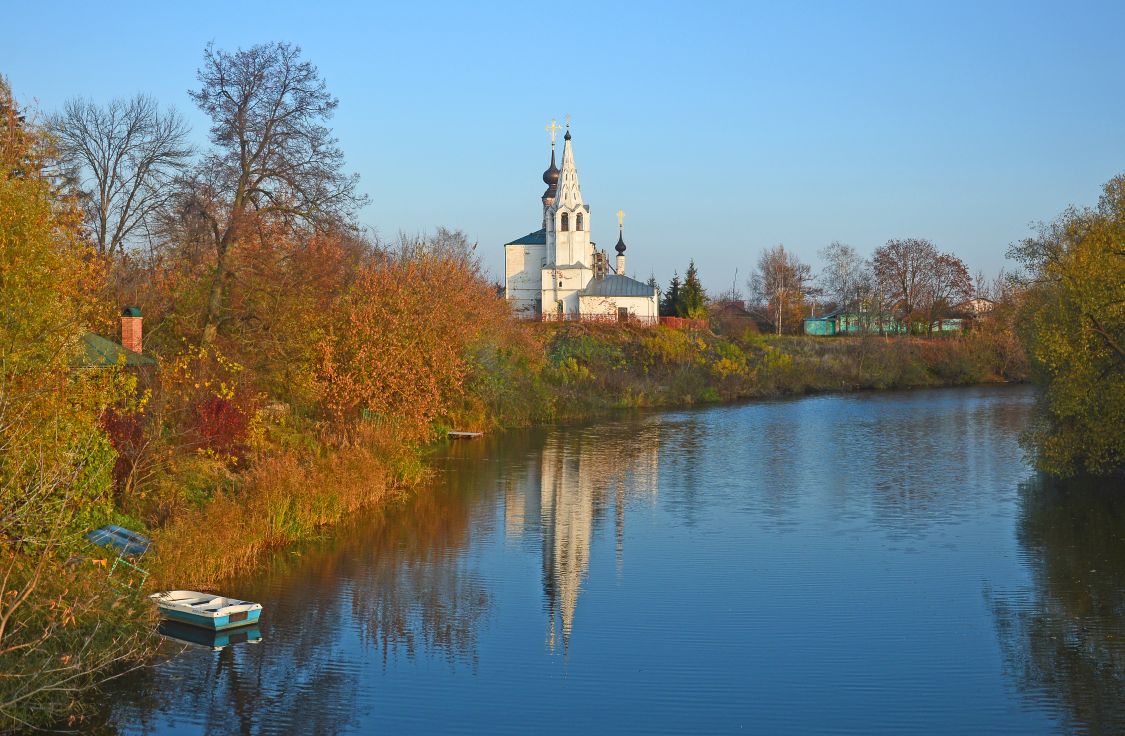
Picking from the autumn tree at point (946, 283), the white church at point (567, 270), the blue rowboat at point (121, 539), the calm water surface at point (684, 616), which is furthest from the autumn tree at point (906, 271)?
the blue rowboat at point (121, 539)

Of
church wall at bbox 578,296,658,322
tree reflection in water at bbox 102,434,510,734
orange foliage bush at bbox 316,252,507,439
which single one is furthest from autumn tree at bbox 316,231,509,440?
church wall at bbox 578,296,658,322

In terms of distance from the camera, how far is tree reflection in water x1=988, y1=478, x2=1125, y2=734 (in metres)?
12.8

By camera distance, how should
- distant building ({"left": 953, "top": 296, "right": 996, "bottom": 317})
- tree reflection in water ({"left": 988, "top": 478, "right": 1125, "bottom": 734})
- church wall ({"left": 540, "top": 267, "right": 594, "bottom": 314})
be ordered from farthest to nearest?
distant building ({"left": 953, "top": 296, "right": 996, "bottom": 317})
church wall ({"left": 540, "top": 267, "right": 594, "bottom": 314})
tree reflection in water ({"left": 988, "top": 478, "right": 1125, "bottom": 734})

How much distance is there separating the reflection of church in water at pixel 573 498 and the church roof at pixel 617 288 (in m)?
36.0

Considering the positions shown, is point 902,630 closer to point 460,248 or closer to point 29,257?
point 29,257

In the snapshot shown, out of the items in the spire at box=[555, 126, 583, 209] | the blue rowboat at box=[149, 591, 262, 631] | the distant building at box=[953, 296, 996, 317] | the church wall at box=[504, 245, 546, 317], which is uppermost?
the spire at box=[555, 126, 583, 209]

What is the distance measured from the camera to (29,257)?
1440 cm

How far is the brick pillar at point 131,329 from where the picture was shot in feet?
80.7

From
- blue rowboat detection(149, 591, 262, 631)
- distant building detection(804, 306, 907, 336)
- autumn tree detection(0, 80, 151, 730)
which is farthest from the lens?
distant building detection(804, 306, 907, 336)

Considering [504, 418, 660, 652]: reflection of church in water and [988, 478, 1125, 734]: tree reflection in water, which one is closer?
[988, 478, 1125, 734]: tree reflection in water

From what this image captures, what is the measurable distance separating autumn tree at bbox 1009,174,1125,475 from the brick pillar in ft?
68.0

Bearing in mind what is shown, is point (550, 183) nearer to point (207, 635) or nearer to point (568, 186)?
point (568, 186)

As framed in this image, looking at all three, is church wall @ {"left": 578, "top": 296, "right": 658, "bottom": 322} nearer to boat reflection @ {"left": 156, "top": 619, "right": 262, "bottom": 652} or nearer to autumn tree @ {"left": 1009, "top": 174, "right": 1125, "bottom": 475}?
autumn tree @ {"left": 1009, "top": 174, "right": 1125, "bottom": 475}

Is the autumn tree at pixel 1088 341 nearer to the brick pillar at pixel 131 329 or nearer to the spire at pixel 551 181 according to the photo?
the brick pillar at pixel 131 329
